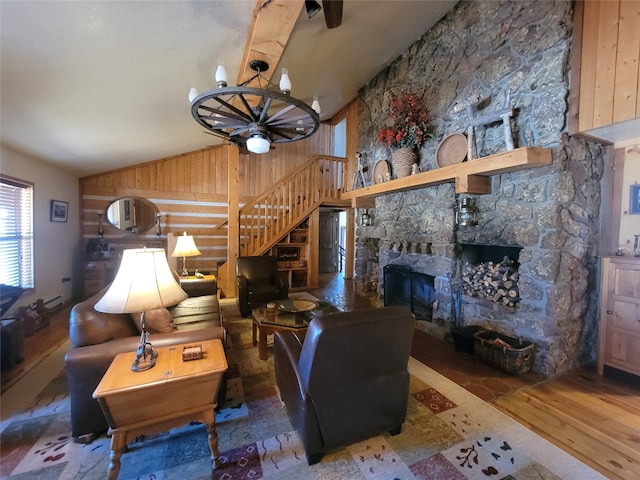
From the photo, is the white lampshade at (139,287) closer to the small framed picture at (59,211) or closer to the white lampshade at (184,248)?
the white lampshade at (184,248)

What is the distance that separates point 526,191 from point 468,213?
57cm

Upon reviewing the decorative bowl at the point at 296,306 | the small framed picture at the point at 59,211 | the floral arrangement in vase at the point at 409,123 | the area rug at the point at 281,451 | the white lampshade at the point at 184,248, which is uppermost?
the floral arrangement in vase at the point at 409,123

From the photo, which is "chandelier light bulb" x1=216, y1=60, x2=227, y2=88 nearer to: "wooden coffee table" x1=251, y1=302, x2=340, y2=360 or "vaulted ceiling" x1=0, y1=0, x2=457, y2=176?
"vaulted ceiling" x1=0, y1=0, x2=457, y2=176

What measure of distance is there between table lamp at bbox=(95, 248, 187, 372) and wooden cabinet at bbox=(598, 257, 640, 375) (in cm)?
365

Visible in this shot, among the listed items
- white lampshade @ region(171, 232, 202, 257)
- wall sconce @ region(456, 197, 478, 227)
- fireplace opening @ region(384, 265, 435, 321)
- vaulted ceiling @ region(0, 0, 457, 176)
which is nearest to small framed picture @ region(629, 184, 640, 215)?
wall sconce @ region(456, 197, 478, 227)

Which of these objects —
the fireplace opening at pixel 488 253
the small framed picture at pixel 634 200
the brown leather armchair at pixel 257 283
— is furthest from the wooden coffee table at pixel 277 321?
the small framed picture at pixel 634 200

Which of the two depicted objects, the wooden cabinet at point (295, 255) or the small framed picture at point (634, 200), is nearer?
the small framed picture at point (634, 200)

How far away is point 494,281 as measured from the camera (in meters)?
3.01

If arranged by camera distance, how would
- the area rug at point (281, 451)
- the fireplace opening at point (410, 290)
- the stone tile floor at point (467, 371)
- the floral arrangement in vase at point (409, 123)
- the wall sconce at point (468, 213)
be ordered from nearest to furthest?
the area rug at point (281, 451) < the stone tile floor at point (467, 371) < the wall sconce at point (468, 213) < the floral arrangement in vase at point (409, 123) < the fireplace opening at point (410, 290)

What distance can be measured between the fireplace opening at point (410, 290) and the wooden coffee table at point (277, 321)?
5.37 ft

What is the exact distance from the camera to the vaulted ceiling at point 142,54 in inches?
71.6

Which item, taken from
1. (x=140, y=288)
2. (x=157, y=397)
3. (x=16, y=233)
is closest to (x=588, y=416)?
(x=157, y=397)

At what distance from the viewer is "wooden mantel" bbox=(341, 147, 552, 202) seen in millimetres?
2420

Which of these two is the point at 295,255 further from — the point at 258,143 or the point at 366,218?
the point at 258,143
